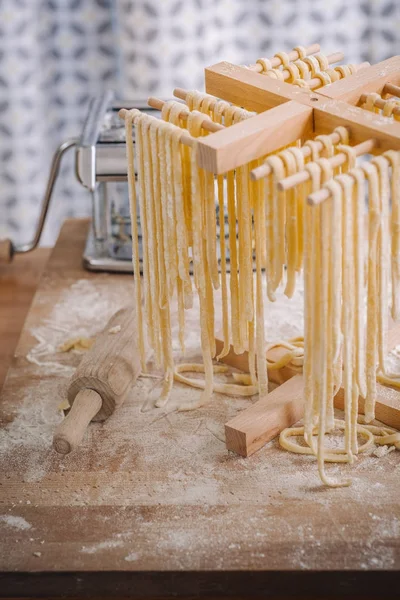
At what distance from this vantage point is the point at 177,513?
39.2 inches

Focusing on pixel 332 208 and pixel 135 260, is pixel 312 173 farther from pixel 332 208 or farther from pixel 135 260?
pixel 135 260

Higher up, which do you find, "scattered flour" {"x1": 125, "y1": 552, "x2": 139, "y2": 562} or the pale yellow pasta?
the pale yellow pasta

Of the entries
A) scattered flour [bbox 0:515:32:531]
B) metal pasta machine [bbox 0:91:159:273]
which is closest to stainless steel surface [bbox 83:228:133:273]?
metal pasta machine [bbox 0:91:159:273]

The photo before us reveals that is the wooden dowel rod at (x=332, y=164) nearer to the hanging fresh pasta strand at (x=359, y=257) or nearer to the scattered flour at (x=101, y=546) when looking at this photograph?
the hanging fresh pasta strand at (x=359, y=257)

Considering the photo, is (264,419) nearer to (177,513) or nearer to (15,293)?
(177,513)

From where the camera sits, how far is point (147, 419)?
1175mm

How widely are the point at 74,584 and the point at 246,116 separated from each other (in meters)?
0.55

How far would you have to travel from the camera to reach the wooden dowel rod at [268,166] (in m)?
0.90

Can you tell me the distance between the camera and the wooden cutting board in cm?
91

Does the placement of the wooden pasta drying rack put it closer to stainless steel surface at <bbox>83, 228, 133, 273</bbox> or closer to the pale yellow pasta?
the pale yellow pasta

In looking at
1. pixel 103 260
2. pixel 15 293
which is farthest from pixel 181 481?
pixel 15 293

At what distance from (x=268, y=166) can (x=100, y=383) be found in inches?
15.6

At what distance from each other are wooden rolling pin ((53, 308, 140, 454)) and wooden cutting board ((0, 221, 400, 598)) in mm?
28

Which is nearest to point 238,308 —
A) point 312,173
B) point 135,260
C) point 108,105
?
point 135,260
